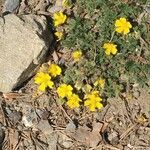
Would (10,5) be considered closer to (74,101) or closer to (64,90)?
(64,90)

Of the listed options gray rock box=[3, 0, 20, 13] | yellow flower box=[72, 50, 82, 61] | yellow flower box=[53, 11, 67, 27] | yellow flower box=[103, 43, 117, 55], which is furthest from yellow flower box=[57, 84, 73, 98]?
gray rock box=[3, 0, 20, 13]

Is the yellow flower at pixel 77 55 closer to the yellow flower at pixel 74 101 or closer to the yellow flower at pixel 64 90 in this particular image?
the yellow flower at pixel 64 90

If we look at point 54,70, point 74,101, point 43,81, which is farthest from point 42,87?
point 74,101

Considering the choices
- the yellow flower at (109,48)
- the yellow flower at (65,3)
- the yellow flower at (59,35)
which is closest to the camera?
the yellow flower at (109,48)

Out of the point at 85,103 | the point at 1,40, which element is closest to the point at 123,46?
the point at 85,103

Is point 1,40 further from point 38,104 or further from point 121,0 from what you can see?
point 121,0

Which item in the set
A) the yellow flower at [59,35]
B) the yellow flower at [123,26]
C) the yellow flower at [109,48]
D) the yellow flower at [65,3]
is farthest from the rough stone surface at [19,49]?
the yellow flower at [123,26]
